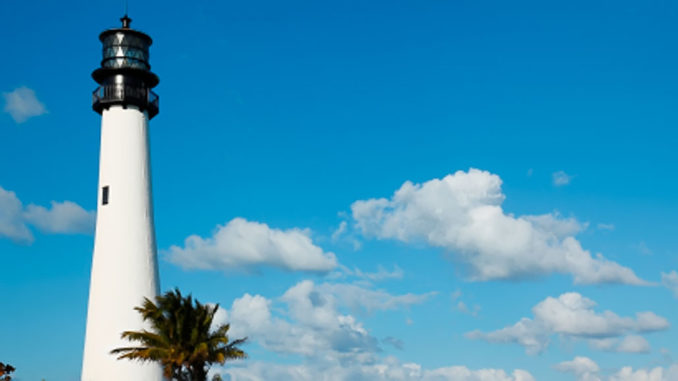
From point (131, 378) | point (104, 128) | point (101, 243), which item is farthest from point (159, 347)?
point (104, 128)

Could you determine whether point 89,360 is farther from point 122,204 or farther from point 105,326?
point 122,204

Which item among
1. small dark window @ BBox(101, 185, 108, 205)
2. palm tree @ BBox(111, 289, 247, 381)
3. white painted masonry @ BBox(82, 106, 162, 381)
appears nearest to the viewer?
palm tree @ BBox(111, 289, 247, 381)

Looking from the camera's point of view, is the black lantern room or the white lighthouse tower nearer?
the white lighthouse tower

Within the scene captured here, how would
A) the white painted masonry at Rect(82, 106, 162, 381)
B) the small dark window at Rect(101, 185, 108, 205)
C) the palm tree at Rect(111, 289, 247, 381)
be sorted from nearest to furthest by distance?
the palm tree at Rect(111, 289, 247, 381), the white painted masonry at Rect(82, 106, 162, 381), the small dark window at Rect(101, 185, 108, 205)

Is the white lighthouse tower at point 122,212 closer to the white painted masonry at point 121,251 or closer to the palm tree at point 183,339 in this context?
the white painted masonry at point 121,251

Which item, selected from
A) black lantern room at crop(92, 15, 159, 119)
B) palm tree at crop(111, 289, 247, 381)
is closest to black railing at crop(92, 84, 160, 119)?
black lantern room at crop(92, 15, 159, 119)

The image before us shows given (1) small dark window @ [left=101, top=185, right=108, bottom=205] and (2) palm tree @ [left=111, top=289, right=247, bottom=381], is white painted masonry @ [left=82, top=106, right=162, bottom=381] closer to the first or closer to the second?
(1) small dark window @ [left=101, top=185, right=108, bottom=205]

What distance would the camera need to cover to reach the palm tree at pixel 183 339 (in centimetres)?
4088

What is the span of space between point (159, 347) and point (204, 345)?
264 centimetres

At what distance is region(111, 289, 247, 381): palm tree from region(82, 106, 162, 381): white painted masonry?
7.73 metres

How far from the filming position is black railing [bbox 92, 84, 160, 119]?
5288 cm

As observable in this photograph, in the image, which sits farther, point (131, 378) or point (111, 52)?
point (111, 52)

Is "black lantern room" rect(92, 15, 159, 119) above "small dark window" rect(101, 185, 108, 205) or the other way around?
above

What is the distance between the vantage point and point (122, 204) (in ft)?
169
